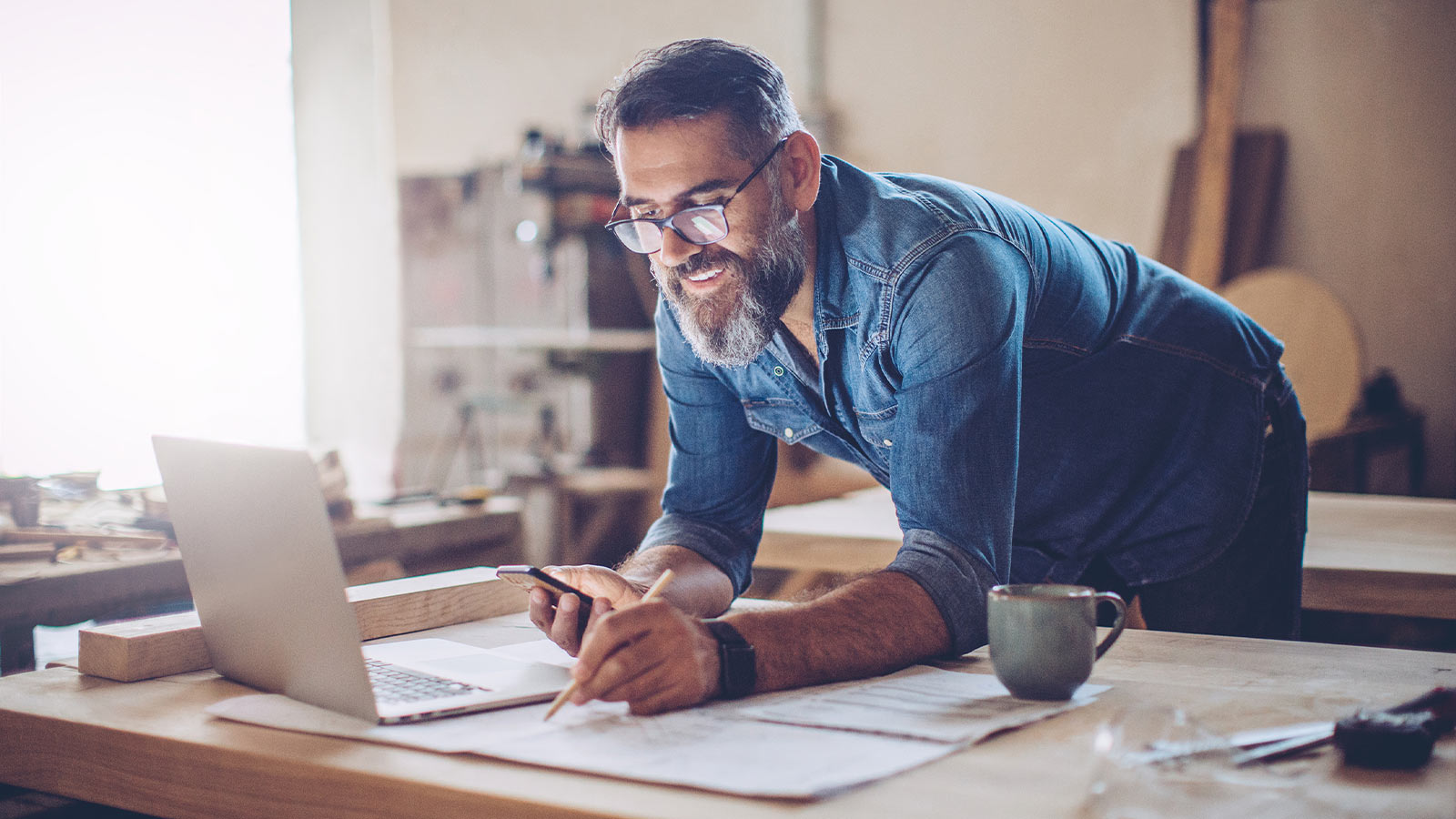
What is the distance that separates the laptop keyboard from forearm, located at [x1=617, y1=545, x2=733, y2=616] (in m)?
0.32

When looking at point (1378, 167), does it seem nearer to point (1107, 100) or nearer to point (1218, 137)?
point (1218, 137)

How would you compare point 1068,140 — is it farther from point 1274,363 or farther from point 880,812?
point 880,812

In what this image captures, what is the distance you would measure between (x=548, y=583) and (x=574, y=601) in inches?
1.4

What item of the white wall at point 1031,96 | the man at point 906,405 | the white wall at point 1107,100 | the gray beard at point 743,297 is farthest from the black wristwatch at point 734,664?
the white wall at point 1031,96

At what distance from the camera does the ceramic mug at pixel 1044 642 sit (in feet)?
3.32

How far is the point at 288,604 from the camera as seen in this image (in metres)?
1.05

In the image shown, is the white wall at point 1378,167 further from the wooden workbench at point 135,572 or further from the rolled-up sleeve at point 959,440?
the rolled-up sleeve at point 959,440

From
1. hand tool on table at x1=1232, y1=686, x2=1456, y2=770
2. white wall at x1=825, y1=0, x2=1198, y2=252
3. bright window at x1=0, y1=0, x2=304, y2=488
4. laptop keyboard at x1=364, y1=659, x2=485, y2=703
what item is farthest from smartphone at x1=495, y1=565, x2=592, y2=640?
white wall at x1=825, y1=0, x2=1198, y2=252

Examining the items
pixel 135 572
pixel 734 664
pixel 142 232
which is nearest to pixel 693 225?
pixel 734 664

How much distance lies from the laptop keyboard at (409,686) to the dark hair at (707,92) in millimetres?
678

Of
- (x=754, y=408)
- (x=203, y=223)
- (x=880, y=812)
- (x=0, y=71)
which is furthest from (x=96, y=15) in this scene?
(x=880, y=812)

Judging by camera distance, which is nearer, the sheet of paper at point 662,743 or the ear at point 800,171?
the sheet of paper at point 662,743

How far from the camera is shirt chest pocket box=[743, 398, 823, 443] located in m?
1.65

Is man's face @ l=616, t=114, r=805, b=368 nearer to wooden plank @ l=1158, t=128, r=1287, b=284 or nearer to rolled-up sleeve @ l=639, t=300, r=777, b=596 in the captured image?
rolled-up sleeve @ l=639, t=300, r=777, b=596
